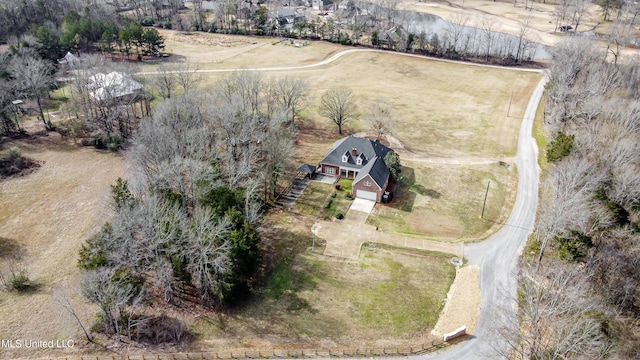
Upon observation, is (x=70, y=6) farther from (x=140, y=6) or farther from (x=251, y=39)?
(x=251, y=39)

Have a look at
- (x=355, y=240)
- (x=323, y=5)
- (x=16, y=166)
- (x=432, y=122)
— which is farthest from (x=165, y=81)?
(x=323, y=5)

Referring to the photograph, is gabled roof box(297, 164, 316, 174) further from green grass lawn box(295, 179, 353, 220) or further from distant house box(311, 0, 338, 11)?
distant house box(311, 0, 338, 11)

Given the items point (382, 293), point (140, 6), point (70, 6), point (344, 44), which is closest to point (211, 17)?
point (140, 6)

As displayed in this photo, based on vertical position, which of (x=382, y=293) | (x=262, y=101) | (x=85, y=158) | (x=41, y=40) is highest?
(x=41, y=40)

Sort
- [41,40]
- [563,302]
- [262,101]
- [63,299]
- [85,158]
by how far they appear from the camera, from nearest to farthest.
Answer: [563,302], [63,299], [85,158], [262,101], [41,40]

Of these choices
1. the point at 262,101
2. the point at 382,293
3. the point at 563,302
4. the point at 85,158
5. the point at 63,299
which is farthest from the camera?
the point at 262,101

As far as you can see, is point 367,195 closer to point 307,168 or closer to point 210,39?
point 307,168

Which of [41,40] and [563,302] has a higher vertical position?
[41,40]


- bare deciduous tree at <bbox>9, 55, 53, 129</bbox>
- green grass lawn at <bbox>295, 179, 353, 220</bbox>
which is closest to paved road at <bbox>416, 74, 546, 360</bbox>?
green grass lawn at <bbox>295, 179, 353, 220</bbox>
